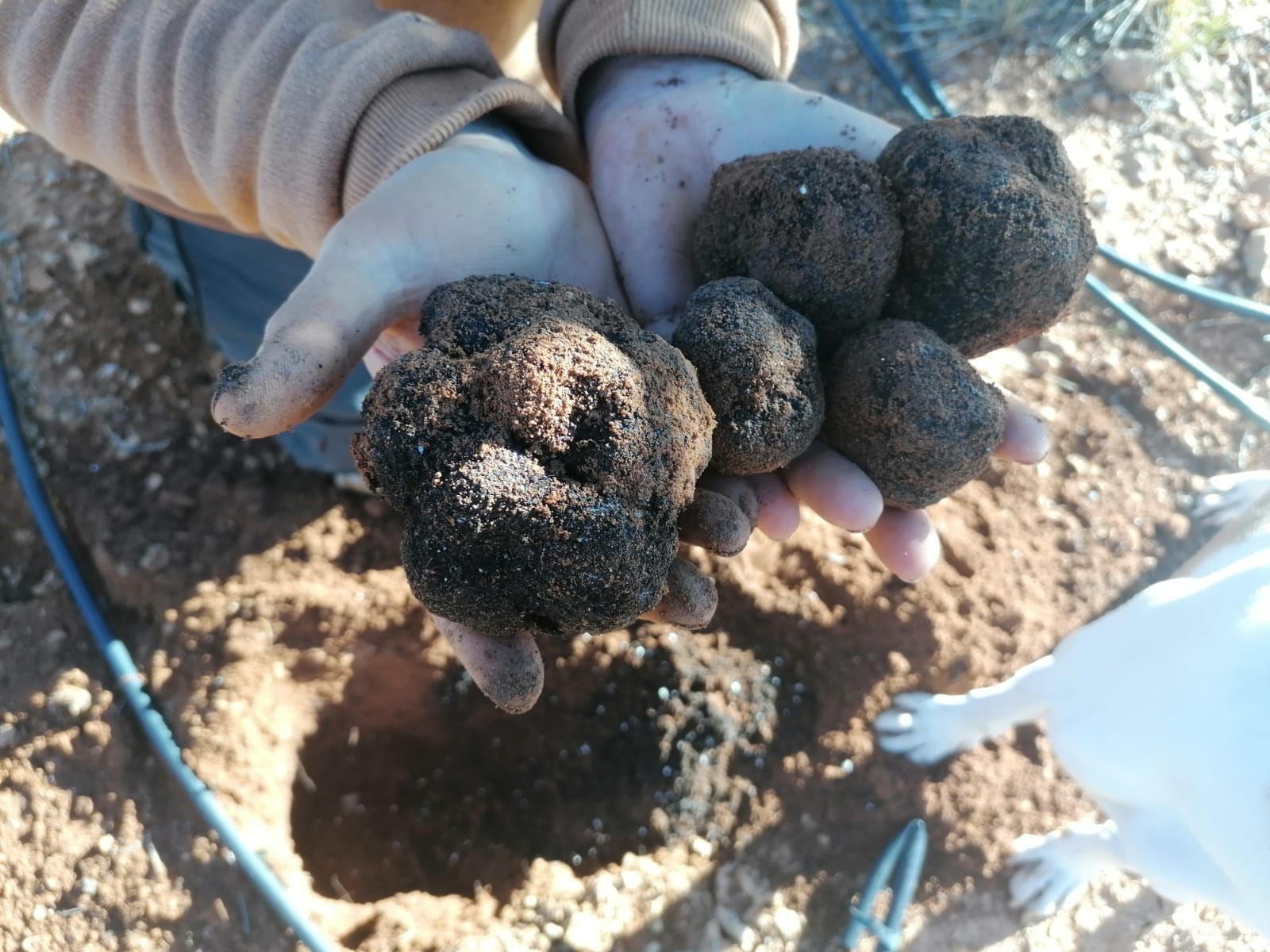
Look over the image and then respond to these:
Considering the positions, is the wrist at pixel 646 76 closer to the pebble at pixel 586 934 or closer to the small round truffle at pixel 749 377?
the small round truffle at pixel 749 377

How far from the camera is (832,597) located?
223 cm

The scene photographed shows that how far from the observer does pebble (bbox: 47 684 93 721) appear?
1.99 meters

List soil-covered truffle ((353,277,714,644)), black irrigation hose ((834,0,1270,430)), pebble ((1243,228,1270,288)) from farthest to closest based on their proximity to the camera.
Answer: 1. pebble ((1243,228,1270,288))
2. black irrigation hose ((834,0,1270,430))
3. soil-covered truffle ((353,277,714,644))

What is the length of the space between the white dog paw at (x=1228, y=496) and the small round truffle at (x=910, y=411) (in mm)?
1385

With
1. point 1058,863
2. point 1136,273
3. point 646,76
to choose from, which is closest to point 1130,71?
point 1136,273

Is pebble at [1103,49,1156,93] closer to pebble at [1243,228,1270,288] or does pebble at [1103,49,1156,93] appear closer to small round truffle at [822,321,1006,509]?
pebble at [1243,228,1270,288]

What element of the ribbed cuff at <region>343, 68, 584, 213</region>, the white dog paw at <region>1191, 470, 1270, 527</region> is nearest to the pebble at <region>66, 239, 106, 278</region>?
the ribbed cuff at <region>343, 68, 584, 213</region>

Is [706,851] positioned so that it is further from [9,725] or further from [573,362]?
[9,725]

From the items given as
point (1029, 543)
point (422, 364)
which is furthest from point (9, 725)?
point (1029, 543)

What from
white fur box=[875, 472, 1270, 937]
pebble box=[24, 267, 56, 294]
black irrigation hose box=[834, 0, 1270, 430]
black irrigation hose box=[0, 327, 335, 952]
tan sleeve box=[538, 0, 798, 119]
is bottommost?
black irrigation hose box=[0, 327, 335, 952]

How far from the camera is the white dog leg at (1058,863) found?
2.00 metres

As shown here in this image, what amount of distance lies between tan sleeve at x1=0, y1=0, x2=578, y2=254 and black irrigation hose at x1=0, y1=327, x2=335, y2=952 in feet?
3.14

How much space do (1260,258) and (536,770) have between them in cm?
263

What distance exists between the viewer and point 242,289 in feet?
7.18
